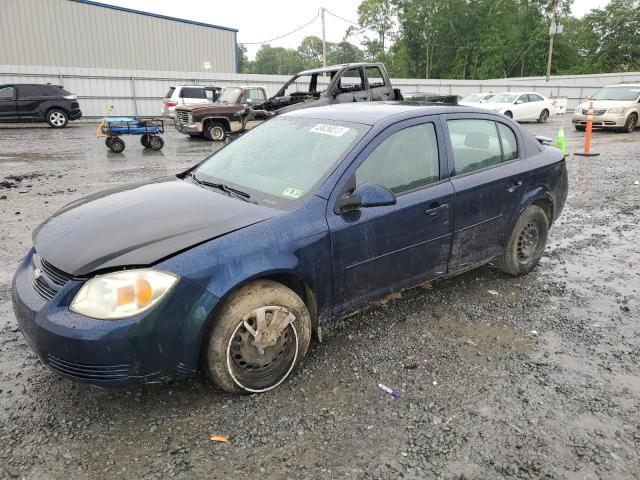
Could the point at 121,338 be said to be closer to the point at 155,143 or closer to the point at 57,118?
the point at 155,143

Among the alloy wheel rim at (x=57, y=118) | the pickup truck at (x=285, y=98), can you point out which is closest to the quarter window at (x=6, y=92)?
the alloy wheel rim at (x=57, y=118)

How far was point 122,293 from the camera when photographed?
2514 mm

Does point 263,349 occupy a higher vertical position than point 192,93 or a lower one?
lower

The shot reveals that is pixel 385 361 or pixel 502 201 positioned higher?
pixel 502 201

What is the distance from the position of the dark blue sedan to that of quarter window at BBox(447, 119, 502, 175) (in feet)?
0.04

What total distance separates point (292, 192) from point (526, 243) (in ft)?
8.47

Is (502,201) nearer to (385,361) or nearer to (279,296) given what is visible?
(385,361)

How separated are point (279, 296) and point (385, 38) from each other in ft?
270

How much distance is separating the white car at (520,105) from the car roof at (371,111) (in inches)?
765

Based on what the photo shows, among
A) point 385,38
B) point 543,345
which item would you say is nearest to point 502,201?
point 543,345

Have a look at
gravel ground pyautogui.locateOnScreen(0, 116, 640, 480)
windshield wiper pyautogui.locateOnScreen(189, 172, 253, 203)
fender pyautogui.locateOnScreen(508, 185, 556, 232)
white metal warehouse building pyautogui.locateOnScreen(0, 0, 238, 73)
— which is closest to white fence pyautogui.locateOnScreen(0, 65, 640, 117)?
white metal warehouse building pyautogui.locateOnScreen(0, 0, 238, 73)

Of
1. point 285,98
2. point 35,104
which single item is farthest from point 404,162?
point 35,104

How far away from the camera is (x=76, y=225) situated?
3.04m

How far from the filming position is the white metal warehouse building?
3003 centimetres
